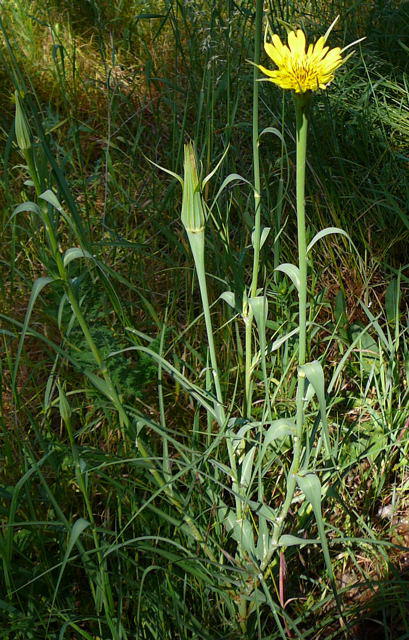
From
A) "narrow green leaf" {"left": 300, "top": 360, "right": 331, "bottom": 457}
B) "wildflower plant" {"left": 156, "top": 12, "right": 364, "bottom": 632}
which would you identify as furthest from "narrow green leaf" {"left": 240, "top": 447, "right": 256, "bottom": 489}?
"narrow green leaf" {"left": 300, "top": 360, "right": 331, "bottom": 457}

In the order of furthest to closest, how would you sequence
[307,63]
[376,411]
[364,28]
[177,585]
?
[364,28] < [376,411] < [177,585] < [307,63]

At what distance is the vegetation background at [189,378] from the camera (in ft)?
3.32

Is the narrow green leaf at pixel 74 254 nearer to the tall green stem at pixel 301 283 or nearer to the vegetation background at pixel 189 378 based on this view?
the vegetation background at pixel 189 378

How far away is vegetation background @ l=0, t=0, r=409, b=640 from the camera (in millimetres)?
1011

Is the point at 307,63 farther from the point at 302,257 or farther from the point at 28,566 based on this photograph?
the point at 28,566

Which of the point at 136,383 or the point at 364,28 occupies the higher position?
the point at 364,28

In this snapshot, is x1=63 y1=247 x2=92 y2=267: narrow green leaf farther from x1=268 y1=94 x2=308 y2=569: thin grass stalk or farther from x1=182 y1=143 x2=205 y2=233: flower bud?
x1=268 y1=94 x2=308 y2=569: thin grass stalk

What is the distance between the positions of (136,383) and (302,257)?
21.4 inches

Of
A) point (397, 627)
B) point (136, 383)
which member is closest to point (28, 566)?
point (136, 383)

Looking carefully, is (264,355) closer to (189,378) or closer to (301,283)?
(301,283)

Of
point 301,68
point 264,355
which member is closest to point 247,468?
point 264,355

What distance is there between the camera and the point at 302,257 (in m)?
0.75

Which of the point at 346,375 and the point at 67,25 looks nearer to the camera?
the point at 346,375

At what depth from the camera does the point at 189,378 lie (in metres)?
1.40
